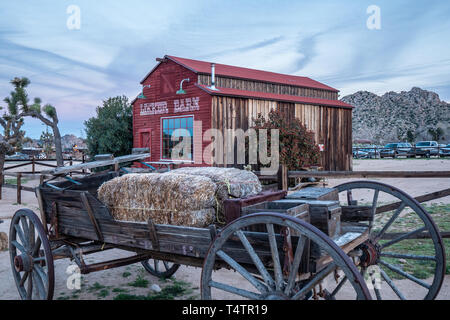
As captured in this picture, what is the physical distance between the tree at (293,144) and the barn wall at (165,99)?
2461 mm

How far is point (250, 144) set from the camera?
51.5ft

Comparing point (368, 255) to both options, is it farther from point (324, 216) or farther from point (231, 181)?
point (231, 181)

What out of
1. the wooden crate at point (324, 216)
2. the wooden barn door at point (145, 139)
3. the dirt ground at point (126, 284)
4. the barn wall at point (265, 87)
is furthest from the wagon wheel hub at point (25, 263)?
the wooden barn door at point (145, 139)

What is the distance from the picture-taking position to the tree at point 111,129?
2041 cm

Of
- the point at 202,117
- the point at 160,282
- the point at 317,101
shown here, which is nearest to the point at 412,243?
the point at 160,282

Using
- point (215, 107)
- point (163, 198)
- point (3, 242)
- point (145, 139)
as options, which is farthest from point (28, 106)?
point (163, 198)

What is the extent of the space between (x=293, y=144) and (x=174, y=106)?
20.3 feet

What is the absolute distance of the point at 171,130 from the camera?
18062 mm

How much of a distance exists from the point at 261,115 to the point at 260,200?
1413 centimetres

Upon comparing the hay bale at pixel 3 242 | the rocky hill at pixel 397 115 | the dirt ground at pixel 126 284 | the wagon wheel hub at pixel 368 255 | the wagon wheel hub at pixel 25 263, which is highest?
the rocky hill at pixel 397 115

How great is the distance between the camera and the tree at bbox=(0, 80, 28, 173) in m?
17.8

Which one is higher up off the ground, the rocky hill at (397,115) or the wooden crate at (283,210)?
the rocky hill at (397,115)

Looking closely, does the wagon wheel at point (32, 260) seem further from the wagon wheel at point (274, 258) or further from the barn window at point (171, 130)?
the barn window at point (171, 130)

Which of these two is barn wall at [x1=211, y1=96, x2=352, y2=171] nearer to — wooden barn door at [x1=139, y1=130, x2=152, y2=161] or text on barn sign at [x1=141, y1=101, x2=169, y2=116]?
text on barn sign at [x1=141, y1=101, x2=169, y2=116]
